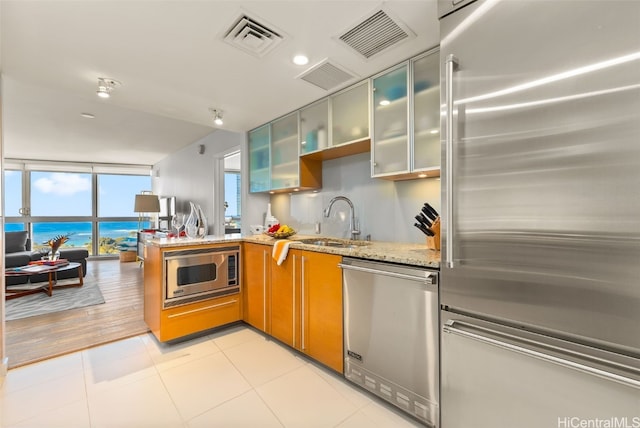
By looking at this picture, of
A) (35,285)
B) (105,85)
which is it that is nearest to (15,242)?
(35,285)

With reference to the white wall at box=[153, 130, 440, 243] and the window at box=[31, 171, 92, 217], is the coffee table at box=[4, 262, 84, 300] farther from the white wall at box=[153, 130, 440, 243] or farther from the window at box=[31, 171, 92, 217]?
the window at box=[31, 171, 92, 217]

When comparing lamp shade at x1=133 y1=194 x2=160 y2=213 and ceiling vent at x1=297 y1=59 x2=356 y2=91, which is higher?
ceiling vent at x1=297 y1=59 x2=356 y2=91

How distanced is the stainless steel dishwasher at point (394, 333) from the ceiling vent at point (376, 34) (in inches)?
54.8

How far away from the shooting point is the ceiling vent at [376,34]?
5.18 feet

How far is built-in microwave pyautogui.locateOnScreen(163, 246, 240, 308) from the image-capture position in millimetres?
2406

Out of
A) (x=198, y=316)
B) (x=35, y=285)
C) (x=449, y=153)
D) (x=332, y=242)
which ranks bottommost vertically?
(x=35, y=285)

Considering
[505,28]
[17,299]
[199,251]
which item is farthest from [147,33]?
[17,299]

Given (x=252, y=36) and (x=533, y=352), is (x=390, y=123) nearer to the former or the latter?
(x=252, y=36)

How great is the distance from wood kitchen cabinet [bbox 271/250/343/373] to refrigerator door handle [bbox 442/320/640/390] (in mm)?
794

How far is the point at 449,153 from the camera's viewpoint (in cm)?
129

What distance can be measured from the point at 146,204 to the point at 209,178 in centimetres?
276

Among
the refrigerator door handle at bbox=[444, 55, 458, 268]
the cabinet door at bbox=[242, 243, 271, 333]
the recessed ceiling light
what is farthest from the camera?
the cabinet door at bbox=[242, 243, 271, 333]

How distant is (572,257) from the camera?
101 centimetres

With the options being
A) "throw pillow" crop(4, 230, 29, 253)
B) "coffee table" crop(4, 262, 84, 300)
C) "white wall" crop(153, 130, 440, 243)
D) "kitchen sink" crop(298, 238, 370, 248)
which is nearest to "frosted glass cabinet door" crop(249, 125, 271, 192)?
"white wall" crop(153, 130, 440, 243)
